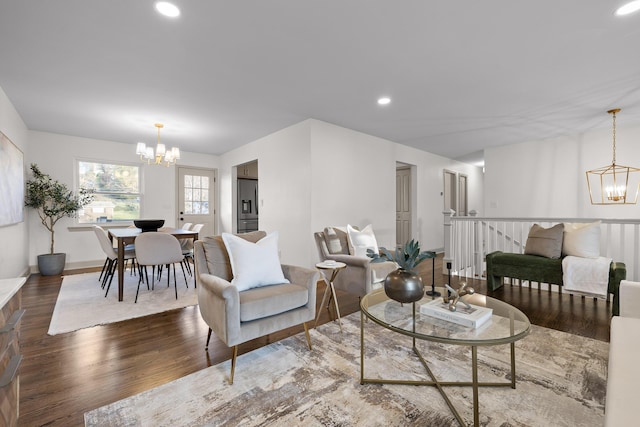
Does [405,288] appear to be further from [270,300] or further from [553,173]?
[553,173]

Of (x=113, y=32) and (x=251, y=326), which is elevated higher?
(x=113, y=32)

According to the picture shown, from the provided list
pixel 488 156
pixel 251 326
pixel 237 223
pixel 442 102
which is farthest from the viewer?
pixel 237 223

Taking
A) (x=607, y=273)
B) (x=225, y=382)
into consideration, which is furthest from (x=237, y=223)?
(x=607, y=273)

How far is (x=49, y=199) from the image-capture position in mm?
4918

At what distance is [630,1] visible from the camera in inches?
78.1

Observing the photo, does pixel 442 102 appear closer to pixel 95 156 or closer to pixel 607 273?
pixel 607 273

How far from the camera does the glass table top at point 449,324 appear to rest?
1.39 metres

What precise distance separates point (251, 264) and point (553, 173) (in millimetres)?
6213

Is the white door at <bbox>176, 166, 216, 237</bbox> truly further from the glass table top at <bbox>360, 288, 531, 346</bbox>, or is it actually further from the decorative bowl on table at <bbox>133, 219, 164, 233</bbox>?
the glass table top at <bbox>360, 288, 531, 346</bbox>

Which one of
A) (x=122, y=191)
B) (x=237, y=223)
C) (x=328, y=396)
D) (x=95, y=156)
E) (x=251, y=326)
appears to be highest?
(x=95, y=156)

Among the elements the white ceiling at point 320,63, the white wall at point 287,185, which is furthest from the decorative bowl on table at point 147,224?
the white wall at point 287,185

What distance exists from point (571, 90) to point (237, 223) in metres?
6.31

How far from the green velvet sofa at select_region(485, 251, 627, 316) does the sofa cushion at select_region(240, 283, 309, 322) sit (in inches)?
117

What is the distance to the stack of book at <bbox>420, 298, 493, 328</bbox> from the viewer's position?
5.12ft
